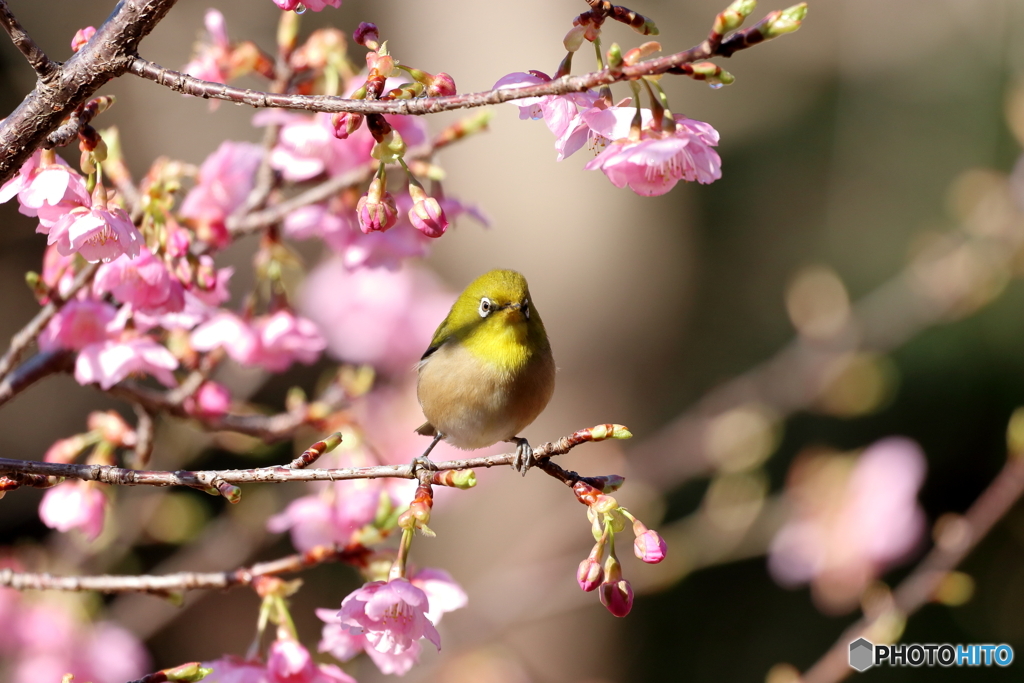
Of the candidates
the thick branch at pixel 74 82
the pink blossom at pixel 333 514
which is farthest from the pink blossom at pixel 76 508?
the thick branch at pixel 74 82

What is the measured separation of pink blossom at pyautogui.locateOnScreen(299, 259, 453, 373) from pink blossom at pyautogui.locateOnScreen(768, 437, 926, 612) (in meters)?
1.32

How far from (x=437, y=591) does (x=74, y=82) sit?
0.89 m

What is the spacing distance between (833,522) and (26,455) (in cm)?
302

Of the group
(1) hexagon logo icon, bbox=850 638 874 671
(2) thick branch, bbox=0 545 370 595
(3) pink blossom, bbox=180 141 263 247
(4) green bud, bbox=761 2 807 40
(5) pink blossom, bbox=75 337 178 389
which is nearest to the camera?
(4) green bud, bbox=761 2 807 40

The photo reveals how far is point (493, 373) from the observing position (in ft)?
6.06

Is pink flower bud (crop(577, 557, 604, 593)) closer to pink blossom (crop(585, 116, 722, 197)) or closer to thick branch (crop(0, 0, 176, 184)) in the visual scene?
→ pink blossom (crop(585, 116, 722, 197))

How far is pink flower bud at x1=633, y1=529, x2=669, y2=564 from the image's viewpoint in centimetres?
112

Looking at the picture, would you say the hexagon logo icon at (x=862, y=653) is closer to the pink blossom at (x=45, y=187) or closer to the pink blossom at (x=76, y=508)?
the pink blossom at (x=76, y=508)

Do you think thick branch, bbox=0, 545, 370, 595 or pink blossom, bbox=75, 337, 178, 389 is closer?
thick branch, bbox=0, 545, 370, 595

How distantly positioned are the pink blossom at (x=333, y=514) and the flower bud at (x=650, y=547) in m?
0.72

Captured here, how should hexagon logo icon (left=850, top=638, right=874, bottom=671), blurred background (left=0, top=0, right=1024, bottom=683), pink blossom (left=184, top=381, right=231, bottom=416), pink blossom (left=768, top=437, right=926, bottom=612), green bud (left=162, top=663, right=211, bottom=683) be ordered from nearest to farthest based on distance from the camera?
green bud (left=162, top=663, right=211, bottom=683), pink blossom (left=184, top=381, right=231, bottom=416), hexagon logo icon (left=850, top=638, right=874, bottom=671), pink blossom (left=768, top=437, right=926, bottom=612), blurred background (left=0, top=0, right=1024, bottom=683)

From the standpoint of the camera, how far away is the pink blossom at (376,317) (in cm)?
274

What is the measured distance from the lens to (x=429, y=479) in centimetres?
115

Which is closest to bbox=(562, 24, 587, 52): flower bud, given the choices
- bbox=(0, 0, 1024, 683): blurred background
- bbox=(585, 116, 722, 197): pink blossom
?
bbox=(585, 116, 722, 197): pink blossom
